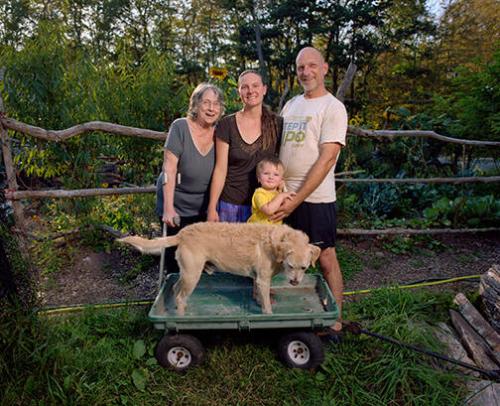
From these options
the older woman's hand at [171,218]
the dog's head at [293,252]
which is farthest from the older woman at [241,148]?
the dog's head at [293,252]

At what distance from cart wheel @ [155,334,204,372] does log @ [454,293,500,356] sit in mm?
2112

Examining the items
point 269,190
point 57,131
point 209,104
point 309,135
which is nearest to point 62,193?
point 57,131

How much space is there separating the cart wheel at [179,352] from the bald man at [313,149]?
0.95 m

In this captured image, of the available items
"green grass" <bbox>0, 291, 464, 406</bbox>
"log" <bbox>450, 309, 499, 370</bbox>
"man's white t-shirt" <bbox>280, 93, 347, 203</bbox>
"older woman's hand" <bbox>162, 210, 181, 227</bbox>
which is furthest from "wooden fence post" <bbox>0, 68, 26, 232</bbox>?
"log" <bbox>450, 309, 499, 370</bbox>

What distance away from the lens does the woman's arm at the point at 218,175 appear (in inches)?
107

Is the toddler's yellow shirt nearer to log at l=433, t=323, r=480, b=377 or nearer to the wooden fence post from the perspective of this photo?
log at l=433, t=323, r=480, b=377

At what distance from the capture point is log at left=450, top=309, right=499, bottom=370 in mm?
2719

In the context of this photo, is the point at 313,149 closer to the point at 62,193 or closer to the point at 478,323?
the point at 478,323

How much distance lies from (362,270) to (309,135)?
90.5 inches

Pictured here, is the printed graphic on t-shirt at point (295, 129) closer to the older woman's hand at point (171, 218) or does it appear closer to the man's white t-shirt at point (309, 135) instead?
the man's white t-shirt at point (309, 135)

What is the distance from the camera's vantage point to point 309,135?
2547mm

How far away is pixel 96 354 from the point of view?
252 cm

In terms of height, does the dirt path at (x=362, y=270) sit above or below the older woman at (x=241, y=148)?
below

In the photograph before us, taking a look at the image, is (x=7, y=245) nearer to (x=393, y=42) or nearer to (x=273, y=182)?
(x=273, y=182)
